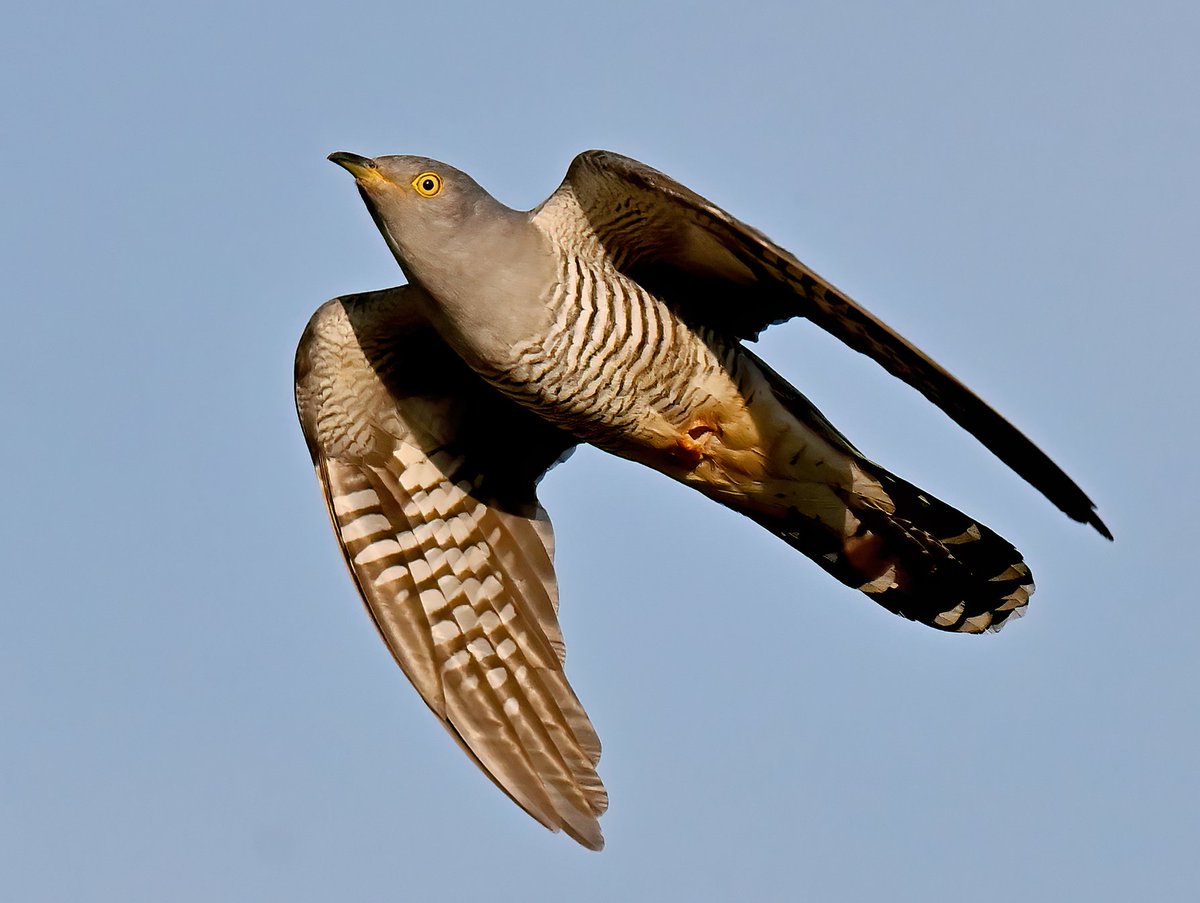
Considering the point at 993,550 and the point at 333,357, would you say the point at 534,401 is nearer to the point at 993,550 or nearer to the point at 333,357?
the point at 333,357

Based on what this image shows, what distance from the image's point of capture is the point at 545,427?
7992 mm

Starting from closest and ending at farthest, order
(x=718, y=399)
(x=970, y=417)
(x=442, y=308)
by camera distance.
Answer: (x=970, y=417), (x=442, y=308), (x=718, y=399)

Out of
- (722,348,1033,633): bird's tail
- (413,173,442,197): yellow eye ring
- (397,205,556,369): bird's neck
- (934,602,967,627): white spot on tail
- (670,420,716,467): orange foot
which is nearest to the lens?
(397,205,556,369): bird's neck

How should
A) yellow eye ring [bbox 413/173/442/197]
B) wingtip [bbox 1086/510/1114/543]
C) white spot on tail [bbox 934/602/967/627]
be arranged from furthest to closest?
white spot on tail [bbox 934/602/967/627]
yellow eye ring [bbox 413/173/442/197]
wingtip [bbox 1086/510/1114/543]

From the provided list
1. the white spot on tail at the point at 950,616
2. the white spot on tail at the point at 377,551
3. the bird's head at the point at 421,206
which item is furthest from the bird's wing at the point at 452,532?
the white spot on tail at the point at 950,616

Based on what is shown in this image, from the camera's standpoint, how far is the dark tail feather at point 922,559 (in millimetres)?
7457

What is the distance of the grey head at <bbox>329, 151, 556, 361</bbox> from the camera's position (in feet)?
21.8

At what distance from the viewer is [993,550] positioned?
24.6 ft

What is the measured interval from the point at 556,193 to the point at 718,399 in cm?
107

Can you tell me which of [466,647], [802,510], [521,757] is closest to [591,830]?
[521,757]

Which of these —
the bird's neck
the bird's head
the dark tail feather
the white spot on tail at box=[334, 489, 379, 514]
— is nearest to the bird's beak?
the bird's head

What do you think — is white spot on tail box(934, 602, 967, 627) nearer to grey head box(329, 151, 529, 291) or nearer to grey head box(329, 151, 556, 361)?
A: grey head box(329, 151, 556, 361)

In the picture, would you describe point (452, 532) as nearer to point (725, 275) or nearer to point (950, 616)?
point (725, 275)

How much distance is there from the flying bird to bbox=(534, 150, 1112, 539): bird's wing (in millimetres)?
13
